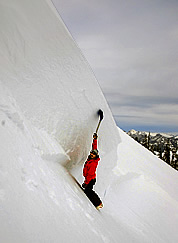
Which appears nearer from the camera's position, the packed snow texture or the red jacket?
the packed snow texture

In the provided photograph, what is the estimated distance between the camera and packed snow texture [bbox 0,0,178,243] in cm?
210

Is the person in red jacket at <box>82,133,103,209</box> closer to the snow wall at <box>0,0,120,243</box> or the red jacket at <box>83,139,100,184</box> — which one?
the red jacket at <box>83,139,100,184</box>

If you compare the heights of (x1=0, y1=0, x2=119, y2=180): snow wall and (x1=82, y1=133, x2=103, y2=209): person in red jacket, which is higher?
(x1=0, y1=0, x2=119, y2=180): snow wall

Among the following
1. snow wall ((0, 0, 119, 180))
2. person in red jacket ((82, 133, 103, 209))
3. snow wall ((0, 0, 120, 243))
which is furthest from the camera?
person in red jacket ((82, 133, 103, 209))

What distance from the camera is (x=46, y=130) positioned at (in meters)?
4.09

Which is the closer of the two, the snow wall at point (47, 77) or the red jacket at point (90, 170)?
the snow wall at point (47, 77)

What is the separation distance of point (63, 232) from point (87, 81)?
152 inches

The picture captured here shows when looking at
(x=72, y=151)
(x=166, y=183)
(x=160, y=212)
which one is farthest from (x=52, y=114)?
(x=166, y=183)

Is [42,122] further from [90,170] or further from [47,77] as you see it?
[90,170]

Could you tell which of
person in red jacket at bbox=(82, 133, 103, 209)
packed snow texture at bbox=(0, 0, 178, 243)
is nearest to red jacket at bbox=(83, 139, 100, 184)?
person in red jacket at bbox=(82, 133, 103, 209)

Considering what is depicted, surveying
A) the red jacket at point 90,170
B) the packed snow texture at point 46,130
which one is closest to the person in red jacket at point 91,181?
the red jacket at point 90,170

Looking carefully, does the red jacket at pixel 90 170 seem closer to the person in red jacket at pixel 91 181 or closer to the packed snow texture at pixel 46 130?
the person in red jacket at pixel 91 181

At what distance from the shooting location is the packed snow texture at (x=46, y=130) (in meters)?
2.10

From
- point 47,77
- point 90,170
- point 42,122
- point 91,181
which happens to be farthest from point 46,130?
point 91,181
